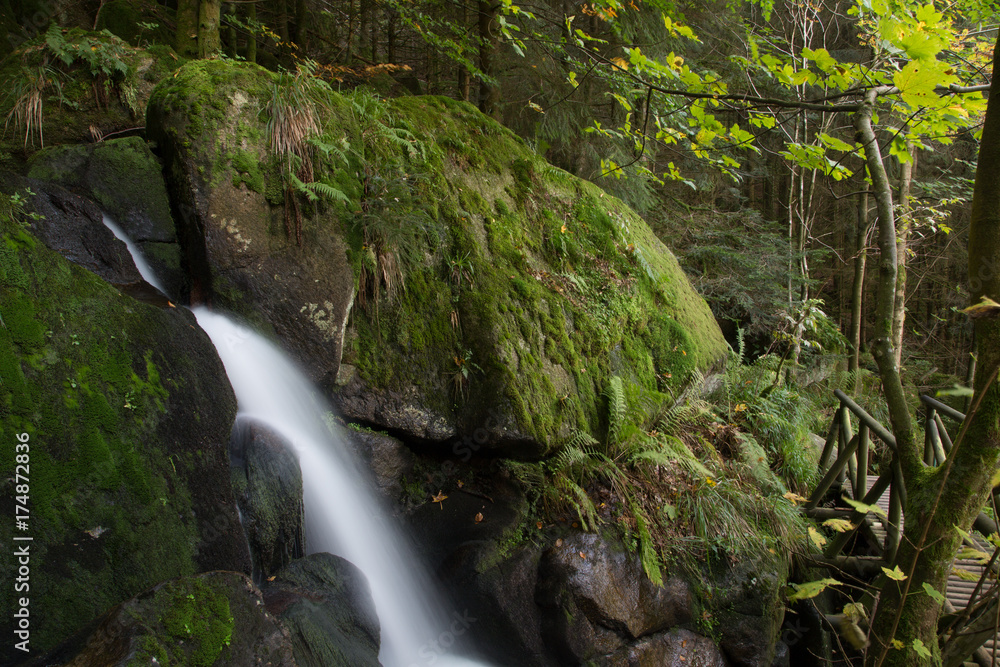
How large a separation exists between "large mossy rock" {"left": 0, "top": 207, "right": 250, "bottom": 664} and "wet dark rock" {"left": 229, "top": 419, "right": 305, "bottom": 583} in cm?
29

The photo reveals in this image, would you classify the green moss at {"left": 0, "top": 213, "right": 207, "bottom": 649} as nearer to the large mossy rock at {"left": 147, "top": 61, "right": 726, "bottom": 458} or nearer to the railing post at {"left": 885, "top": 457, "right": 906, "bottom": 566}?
the large mossy rock at {"left": 147, "top": 61, "right": 726, "bottom": 458}

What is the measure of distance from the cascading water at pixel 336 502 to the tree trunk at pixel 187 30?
4.06 meters

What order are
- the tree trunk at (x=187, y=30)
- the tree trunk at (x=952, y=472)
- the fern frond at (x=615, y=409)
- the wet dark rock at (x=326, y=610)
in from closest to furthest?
the tree trunk at (x=952, y=472) → the wet dark rock at (x=326, y=610) → the fern frond at (x=615, y=409) → the tree trunk at (x=187, y=30)

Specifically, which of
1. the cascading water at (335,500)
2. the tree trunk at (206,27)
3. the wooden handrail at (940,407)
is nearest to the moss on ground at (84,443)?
the cascading water at (335,500)

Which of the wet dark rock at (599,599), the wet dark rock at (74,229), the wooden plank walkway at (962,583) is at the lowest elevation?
the wet dark rock at (599,599)

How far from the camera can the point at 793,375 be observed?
9.07m

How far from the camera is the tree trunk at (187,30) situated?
5984 millimetres

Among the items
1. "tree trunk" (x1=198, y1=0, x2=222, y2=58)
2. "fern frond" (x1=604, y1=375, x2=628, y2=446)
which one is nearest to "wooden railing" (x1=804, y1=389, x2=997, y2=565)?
"fern frond" (x1=604, y1=375, x2=628, y2=446)

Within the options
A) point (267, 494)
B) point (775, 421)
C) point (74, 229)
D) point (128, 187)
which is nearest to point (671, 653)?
point (267, 494)

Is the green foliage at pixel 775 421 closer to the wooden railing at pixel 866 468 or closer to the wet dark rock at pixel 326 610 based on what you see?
the wooden railing at pixel 866 468

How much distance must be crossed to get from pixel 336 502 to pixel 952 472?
12.1ft

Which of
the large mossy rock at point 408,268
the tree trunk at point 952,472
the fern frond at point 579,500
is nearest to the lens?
the tree trunk at point 952,472

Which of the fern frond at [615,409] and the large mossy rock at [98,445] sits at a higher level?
the large mossy rock at [98,445]

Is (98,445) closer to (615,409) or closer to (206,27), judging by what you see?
(615,409)
